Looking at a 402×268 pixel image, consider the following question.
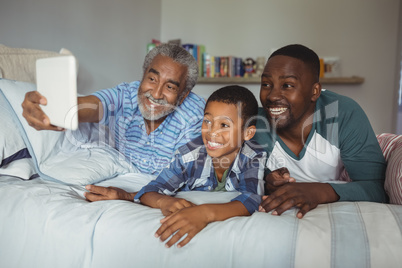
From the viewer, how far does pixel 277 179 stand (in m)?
1.22

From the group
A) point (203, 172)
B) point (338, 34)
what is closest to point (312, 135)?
point (203, 172)

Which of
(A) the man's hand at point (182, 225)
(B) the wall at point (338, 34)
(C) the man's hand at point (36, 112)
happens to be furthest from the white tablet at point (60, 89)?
(B) the wall at point (338, 34)

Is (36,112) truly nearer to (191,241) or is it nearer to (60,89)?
(60,89)

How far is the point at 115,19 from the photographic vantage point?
10.4 feet

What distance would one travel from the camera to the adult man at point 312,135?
1.22m

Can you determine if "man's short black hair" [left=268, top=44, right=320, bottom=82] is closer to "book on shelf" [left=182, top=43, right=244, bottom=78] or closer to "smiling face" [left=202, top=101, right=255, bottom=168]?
"smiling face" [left=202, top=101, right=255, bottom=168]

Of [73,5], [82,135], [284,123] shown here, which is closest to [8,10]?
[73,5]

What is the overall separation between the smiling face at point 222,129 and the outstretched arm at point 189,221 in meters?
0.34

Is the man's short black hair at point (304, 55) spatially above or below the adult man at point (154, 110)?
above

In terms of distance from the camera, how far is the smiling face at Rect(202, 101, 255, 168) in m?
1.29

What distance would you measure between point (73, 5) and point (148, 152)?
1.69 meters

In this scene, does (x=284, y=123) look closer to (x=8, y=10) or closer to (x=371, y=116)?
(x=8, y=10)

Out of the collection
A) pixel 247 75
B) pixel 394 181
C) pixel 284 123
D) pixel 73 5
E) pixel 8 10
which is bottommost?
pixel 394 181

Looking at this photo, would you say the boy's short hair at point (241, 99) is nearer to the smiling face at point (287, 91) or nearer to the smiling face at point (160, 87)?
the smiling face at point (287, 91)
